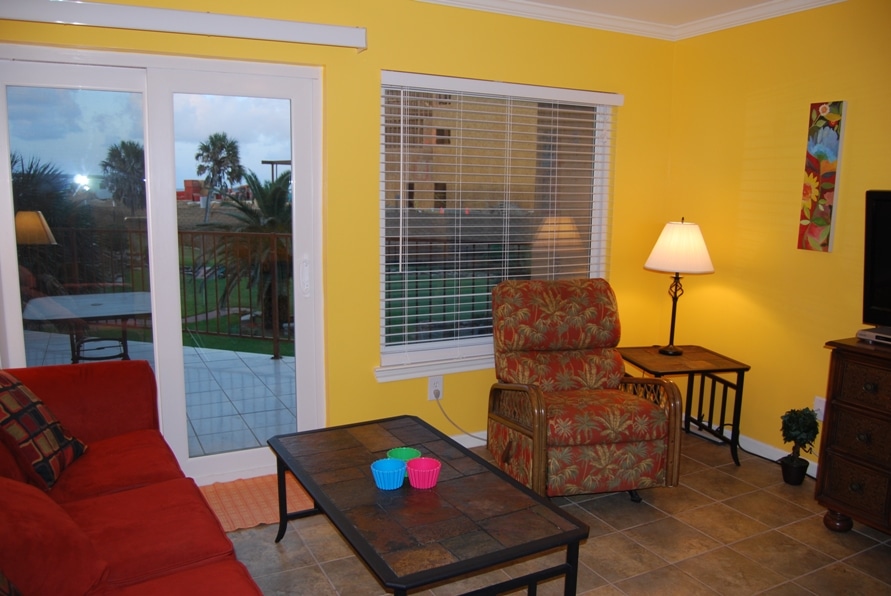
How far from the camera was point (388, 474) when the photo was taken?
2314 millimetres

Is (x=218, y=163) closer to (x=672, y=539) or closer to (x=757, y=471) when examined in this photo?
(x=672, y=539)

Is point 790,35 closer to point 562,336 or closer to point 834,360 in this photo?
point 834,360

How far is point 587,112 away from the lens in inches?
167

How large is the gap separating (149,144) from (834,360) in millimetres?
3272

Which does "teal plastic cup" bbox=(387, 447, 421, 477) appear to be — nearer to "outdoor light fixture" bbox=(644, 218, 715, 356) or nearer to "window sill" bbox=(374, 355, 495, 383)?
"window sill" bbox=(374, 355, 495, 383)

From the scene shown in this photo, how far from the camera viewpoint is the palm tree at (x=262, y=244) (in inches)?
134

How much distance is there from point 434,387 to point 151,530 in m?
2.04

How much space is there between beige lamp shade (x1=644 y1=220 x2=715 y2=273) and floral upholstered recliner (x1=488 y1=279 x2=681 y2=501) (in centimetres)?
42

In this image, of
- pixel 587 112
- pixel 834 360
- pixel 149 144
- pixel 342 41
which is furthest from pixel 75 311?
pixel 834 360

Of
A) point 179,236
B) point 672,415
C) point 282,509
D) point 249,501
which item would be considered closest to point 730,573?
point 672,415

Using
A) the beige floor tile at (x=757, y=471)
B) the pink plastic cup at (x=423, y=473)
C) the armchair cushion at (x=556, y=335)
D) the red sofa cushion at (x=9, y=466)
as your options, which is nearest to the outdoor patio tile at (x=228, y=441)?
the red sofa cushion at (x=9, y=466)

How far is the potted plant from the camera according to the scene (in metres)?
3.48

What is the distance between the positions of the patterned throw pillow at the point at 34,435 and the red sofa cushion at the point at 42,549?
1.59 feet

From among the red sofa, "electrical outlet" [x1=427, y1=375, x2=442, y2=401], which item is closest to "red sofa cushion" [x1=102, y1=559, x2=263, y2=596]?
the red sofa
